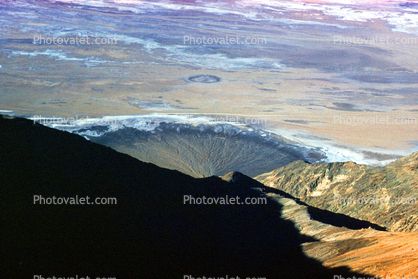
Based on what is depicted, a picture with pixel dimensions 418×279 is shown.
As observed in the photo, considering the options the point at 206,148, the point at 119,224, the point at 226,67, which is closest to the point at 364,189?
the point at 119,224

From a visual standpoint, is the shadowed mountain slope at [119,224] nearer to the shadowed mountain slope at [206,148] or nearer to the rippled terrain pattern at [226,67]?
the shadowed mountain slope at [206,148]

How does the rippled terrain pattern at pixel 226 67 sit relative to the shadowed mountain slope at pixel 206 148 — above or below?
above

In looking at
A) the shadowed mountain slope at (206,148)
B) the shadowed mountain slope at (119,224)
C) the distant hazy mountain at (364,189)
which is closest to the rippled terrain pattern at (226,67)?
the shadowed mountain slope at (206,148)

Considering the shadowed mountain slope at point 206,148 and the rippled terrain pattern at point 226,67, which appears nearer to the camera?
the shadowed mountain slope at point 206,148

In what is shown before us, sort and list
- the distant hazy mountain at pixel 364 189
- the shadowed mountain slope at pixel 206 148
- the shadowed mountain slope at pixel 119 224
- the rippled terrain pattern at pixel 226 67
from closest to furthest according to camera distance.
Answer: the shadowed mountain slope at pixel 119 224
the distant hazy mountain at pixel 364 189
the shadowed mountain slope at pixel 206 148
the rippled terrain pattern at pixel 226 67

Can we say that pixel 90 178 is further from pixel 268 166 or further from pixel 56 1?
pixel 56 1

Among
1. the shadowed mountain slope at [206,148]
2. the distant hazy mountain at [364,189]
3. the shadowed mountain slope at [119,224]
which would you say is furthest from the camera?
the shadowed mountain slope at [206,148]

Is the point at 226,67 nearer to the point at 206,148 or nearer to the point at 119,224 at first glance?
the point at 206,148

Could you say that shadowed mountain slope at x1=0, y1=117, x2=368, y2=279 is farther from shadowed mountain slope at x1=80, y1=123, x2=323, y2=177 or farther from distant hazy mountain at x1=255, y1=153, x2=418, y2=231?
shadowed mountain slope at x1=80, y1=123, x2=323, y2=177
